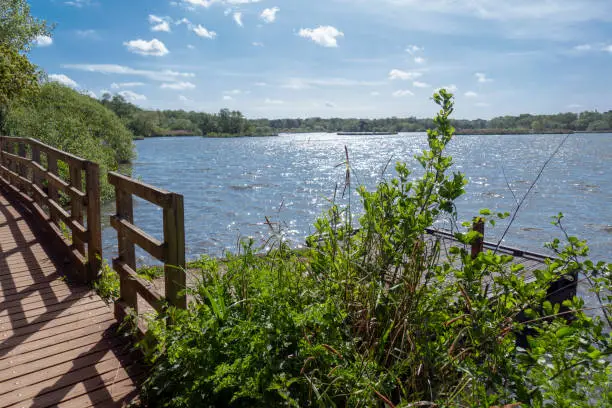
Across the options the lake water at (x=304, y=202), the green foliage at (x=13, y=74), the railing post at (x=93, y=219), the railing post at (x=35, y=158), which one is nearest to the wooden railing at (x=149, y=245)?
the railing post at (x=93, y=219)

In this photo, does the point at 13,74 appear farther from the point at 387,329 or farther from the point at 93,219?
the point at 387,329

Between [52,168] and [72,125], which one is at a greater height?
[72,125]

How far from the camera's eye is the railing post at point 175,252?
308 cm

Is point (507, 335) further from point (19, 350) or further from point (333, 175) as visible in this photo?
point (333, 175)

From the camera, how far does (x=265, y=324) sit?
2.50 m

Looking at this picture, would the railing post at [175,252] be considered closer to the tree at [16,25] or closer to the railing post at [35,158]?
the railing post at [35,158]

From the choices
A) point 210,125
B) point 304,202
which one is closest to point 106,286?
point 304,202

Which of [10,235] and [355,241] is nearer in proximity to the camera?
[355,241]

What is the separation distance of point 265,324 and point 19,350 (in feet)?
7.47

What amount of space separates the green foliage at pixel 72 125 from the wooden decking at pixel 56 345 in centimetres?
1207

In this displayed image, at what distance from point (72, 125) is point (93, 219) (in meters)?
21.9

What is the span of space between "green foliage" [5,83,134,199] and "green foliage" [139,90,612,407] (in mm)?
14672

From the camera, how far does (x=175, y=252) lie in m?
3.17

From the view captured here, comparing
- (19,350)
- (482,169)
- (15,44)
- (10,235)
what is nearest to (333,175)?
(482,169)
